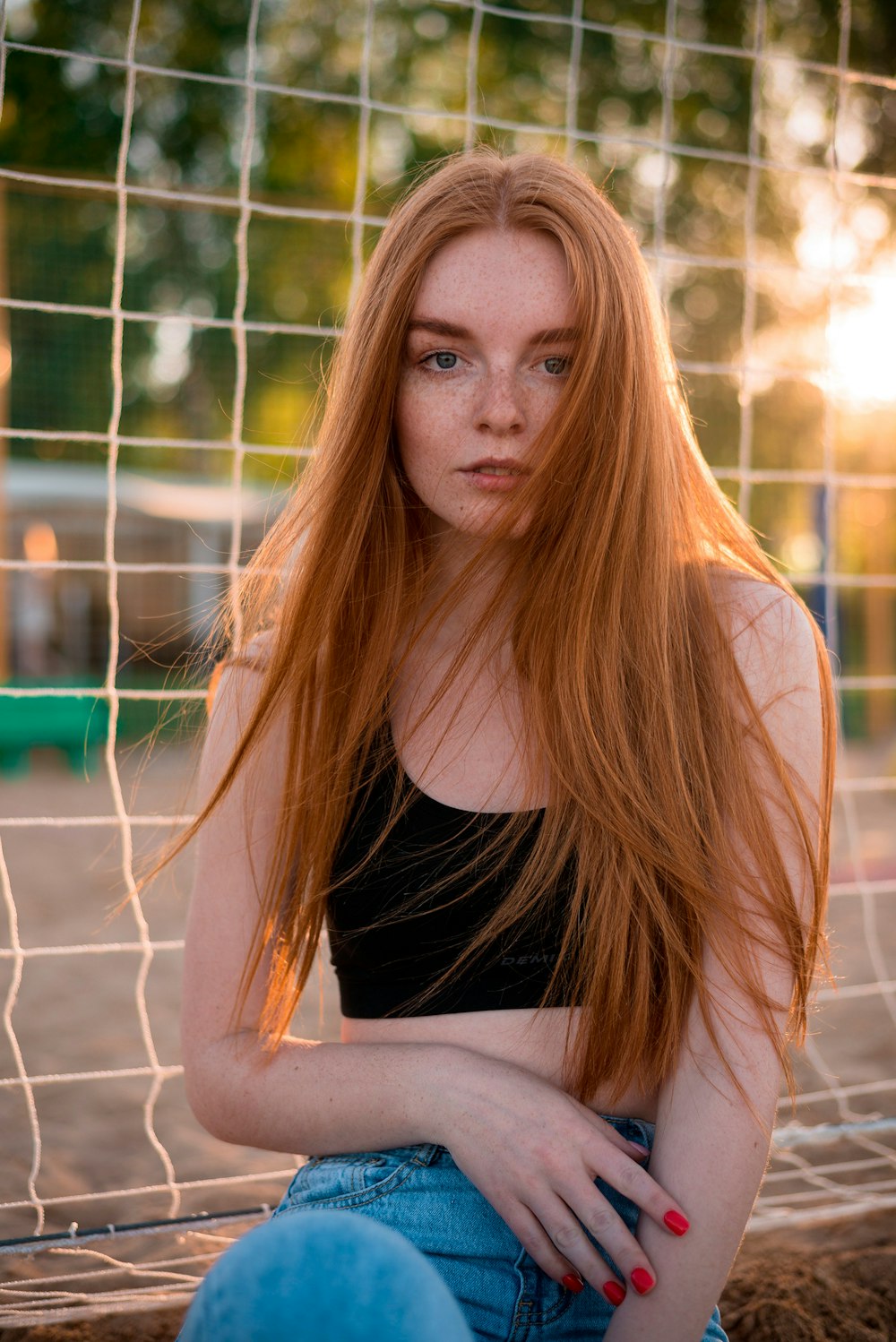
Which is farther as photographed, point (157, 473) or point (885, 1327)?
point (157, 473)

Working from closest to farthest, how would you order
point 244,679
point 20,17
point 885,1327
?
1. point 244,679
2. point 885,1327
3. point 20,17

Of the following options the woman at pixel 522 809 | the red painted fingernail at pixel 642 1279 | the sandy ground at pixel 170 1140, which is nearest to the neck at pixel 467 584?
the woman at pixel 522 809

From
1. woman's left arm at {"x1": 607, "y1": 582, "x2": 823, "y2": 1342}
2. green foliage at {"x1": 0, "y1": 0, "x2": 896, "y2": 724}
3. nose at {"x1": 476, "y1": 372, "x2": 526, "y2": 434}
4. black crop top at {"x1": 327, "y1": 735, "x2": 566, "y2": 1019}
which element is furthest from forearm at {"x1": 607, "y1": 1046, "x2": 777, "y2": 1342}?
green foliage at {"x1": 0, "y1": 0, "x2": 896, "y2": 724}

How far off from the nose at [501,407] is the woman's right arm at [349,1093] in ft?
1.06

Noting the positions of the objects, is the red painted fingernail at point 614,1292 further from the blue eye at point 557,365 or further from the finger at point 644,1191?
the blue eye at point 557,365

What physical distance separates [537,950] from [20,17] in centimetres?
885

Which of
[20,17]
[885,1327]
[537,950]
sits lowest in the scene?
[885,1327]

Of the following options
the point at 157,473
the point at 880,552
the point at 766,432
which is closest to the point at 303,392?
the point at 157,473

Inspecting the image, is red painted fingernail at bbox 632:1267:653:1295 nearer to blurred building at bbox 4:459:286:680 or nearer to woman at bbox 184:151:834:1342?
woman at bbox 184:151:834:1342

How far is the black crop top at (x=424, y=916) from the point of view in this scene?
2.91ft

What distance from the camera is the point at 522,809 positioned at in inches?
35.8

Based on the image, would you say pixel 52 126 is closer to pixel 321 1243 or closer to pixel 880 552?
pixel 880 552

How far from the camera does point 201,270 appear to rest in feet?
28.2

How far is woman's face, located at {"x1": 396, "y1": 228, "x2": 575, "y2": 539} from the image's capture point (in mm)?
902
